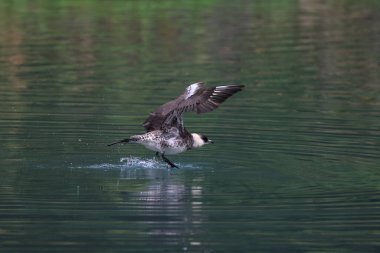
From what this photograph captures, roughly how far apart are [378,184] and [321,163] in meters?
1.41

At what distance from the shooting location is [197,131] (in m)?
18.3

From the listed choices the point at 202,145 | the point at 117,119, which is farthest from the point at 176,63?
the point at 202,145

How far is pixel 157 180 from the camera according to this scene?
15.0 metres

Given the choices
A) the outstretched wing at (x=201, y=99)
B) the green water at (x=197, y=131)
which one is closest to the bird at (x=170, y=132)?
the outstretched wing at (x=201, y=99)

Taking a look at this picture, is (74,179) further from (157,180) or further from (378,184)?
(378,184)

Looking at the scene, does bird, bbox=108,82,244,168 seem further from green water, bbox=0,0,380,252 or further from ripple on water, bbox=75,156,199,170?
green water, bbox=0,0,380,252

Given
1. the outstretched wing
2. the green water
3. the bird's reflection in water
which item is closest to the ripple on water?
the green water

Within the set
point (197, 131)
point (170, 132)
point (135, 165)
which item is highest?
point (170, 132)

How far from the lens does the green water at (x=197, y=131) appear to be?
40.3ft

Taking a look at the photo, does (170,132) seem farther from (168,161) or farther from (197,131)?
(197,131)

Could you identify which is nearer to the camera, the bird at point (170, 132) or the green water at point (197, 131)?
the green water at point (197, 131)

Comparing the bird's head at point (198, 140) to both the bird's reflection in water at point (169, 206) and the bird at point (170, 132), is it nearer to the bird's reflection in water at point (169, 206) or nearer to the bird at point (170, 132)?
the bird at point (170, 132)

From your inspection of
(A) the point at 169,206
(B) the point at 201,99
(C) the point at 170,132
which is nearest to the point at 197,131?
(C) the point at 170,132

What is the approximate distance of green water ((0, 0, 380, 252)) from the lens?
1230cm
